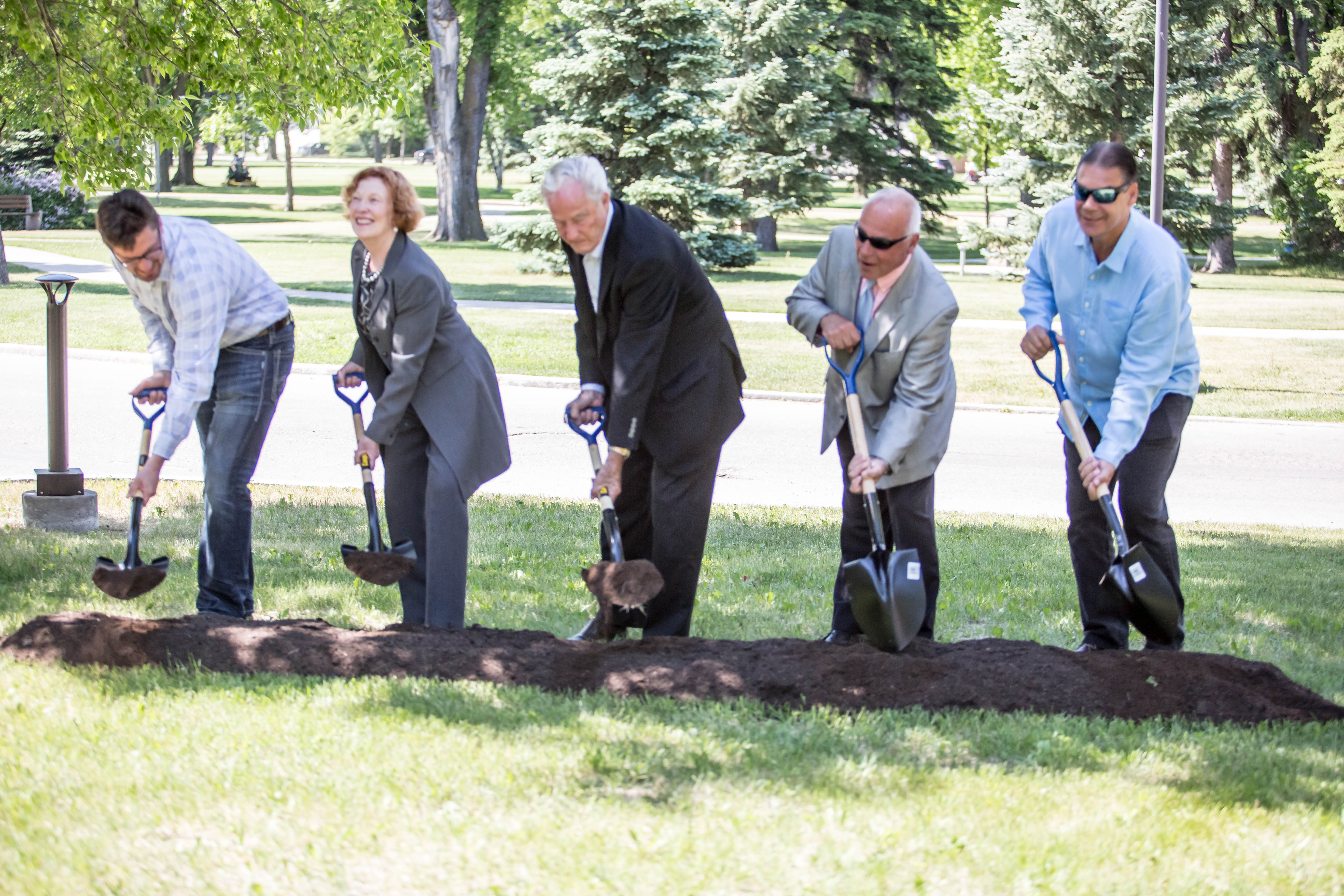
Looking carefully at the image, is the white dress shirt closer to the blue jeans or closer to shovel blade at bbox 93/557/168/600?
the blue jeans

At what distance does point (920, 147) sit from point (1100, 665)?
3240 centimetres

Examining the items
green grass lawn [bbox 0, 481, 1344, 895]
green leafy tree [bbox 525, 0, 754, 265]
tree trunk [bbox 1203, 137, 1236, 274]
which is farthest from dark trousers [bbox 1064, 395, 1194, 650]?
tree trunk [bbox 1203, 137, 1236, 274]

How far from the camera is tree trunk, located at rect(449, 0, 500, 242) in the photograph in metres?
31.1

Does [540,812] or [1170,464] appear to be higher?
[1170,464]

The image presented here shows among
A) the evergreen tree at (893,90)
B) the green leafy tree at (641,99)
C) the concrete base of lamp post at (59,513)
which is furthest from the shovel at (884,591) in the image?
the evergreen tree at (893,90)

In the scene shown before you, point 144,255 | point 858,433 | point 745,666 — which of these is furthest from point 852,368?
point 144,255

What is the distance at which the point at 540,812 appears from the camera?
11.0 feet

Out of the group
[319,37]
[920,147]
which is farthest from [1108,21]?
[319,37]

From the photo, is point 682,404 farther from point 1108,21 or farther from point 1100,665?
point 1108,21

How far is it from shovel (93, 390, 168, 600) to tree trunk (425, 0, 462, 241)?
62.4 ft

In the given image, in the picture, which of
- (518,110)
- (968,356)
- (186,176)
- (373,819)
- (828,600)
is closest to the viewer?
(373,819)

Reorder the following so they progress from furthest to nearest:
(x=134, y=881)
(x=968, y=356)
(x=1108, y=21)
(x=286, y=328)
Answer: (x=1108, y=21)
(x=968, y=356)
(x=286, y=328)
(x=134, y=881)

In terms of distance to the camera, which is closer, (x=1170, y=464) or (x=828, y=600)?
(x=1170, y=464)

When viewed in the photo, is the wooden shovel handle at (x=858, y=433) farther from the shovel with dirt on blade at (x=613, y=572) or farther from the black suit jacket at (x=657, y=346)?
the shovel with dirt on blade at (x=613, y=572)
